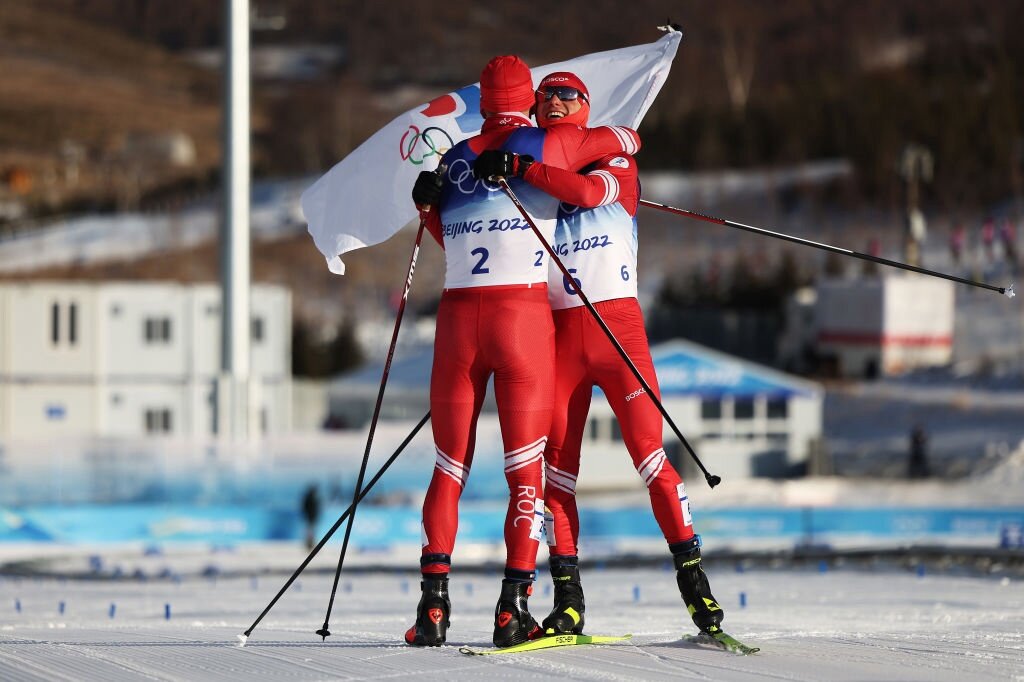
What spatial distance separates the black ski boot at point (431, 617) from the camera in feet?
22.2

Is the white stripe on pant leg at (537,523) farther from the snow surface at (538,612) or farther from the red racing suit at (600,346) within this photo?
the snow surface at (538,612)

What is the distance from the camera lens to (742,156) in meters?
125

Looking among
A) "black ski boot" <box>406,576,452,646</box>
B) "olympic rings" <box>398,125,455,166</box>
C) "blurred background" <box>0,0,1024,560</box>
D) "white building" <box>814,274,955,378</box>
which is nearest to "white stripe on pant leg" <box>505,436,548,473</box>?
"black ski boot" <box>406,576,452,646</box>

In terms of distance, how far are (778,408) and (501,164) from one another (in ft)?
107

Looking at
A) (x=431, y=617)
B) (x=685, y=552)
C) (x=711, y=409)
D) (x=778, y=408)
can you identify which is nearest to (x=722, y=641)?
(x=685, y=552)

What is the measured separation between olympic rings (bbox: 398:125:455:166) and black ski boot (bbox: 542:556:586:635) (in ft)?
6.54

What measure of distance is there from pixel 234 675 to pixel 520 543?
138 centimetres

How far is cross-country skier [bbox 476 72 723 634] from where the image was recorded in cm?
680

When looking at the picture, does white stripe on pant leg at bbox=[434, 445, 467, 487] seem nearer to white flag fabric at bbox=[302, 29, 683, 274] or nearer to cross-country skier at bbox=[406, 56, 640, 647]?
cross-country skier at bbox=[406, 56, 640, 647]

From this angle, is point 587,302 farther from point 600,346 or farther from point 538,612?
point 538,612

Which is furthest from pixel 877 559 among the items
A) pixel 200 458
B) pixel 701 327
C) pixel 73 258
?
pixel 73 258

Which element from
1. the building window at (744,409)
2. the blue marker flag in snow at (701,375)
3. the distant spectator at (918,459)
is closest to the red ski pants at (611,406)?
the blue marker flag in snow at (701,375)

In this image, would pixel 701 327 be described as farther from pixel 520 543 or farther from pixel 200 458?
pixel 520 543

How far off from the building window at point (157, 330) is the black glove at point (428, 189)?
3366 centimetres
